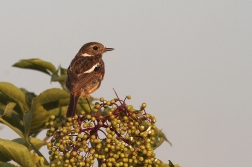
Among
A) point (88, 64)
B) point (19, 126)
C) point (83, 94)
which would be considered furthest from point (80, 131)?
point (88, 64)

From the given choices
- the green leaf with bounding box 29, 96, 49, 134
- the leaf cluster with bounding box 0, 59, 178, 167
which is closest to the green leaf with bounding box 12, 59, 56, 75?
the leaf cluster with bounding box 0, 59, 178, 167

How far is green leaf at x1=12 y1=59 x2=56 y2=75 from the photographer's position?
27.3ft

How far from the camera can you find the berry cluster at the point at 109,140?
4918 mm

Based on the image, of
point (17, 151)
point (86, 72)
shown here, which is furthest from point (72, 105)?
point (86, 72)

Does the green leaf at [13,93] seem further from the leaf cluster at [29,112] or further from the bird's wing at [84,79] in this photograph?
the bird's wing at [84,79]

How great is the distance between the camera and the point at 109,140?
16.0 feet

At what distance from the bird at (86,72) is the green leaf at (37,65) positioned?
345 millimetres

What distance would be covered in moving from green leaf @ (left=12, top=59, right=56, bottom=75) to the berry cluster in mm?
3173

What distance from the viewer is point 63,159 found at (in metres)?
5.07

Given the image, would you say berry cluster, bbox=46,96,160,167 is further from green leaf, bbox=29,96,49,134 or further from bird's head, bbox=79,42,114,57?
bird's head, bbox=79,42,114,57

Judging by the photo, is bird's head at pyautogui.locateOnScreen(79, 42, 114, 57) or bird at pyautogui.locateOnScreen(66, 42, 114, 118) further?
bird's head at pyautogui.locateOnScreen(79, 42, 114, 57)

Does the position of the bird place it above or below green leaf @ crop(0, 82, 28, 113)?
above

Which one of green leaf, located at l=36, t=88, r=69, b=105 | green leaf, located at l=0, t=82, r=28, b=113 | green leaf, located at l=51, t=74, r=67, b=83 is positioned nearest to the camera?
green leaf, located at l=36, t=88, r=69, b=105

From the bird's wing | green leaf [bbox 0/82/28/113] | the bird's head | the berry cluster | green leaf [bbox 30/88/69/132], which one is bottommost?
the berry cluster
